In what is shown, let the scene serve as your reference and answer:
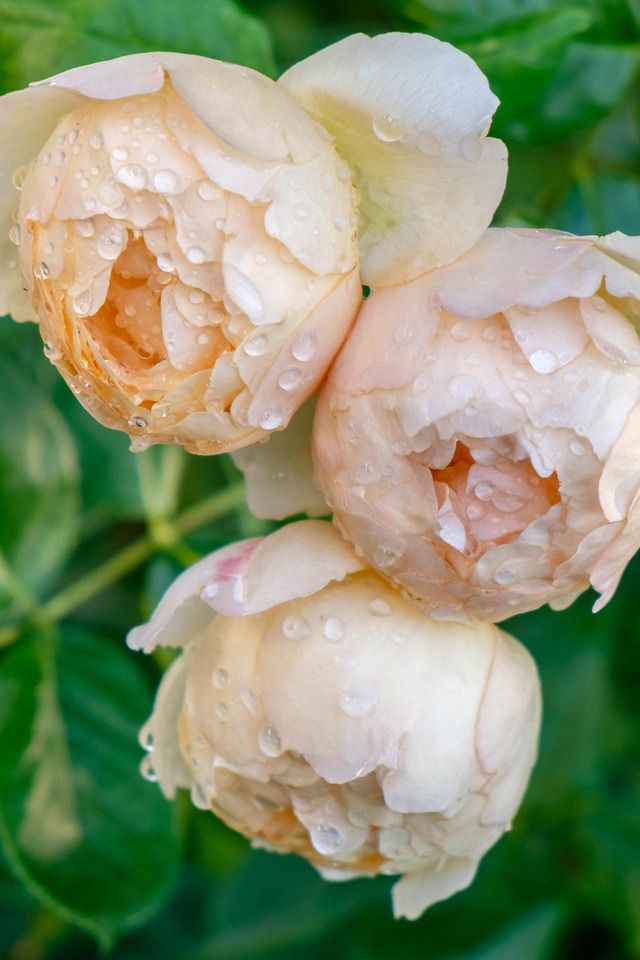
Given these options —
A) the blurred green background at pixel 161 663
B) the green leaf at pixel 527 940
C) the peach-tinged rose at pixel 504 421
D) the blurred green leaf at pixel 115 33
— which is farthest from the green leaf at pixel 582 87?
the green leaf at pixel 527 940

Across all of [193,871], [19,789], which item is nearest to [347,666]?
[19,789]

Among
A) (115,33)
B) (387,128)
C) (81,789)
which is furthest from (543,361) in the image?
(81,789)

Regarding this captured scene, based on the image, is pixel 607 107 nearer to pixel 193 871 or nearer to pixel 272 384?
pixel 272 384

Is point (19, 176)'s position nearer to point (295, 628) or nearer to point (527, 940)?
point (295, 628)

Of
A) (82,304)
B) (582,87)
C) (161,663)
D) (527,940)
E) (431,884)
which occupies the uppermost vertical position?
(82,304)

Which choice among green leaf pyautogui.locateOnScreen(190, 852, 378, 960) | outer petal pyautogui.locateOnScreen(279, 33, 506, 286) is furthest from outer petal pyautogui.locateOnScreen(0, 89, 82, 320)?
green leaf pyautogui.locateOnScreen(190, 852, 378, 960)

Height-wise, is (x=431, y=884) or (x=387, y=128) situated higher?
(x=387, y=128)

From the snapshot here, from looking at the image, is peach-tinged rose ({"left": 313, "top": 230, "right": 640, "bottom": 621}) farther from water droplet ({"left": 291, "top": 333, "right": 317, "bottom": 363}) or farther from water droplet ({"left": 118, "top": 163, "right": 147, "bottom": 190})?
water droplet ({"left": 118, "top": 163, "right": 147, "bottom": 190})
